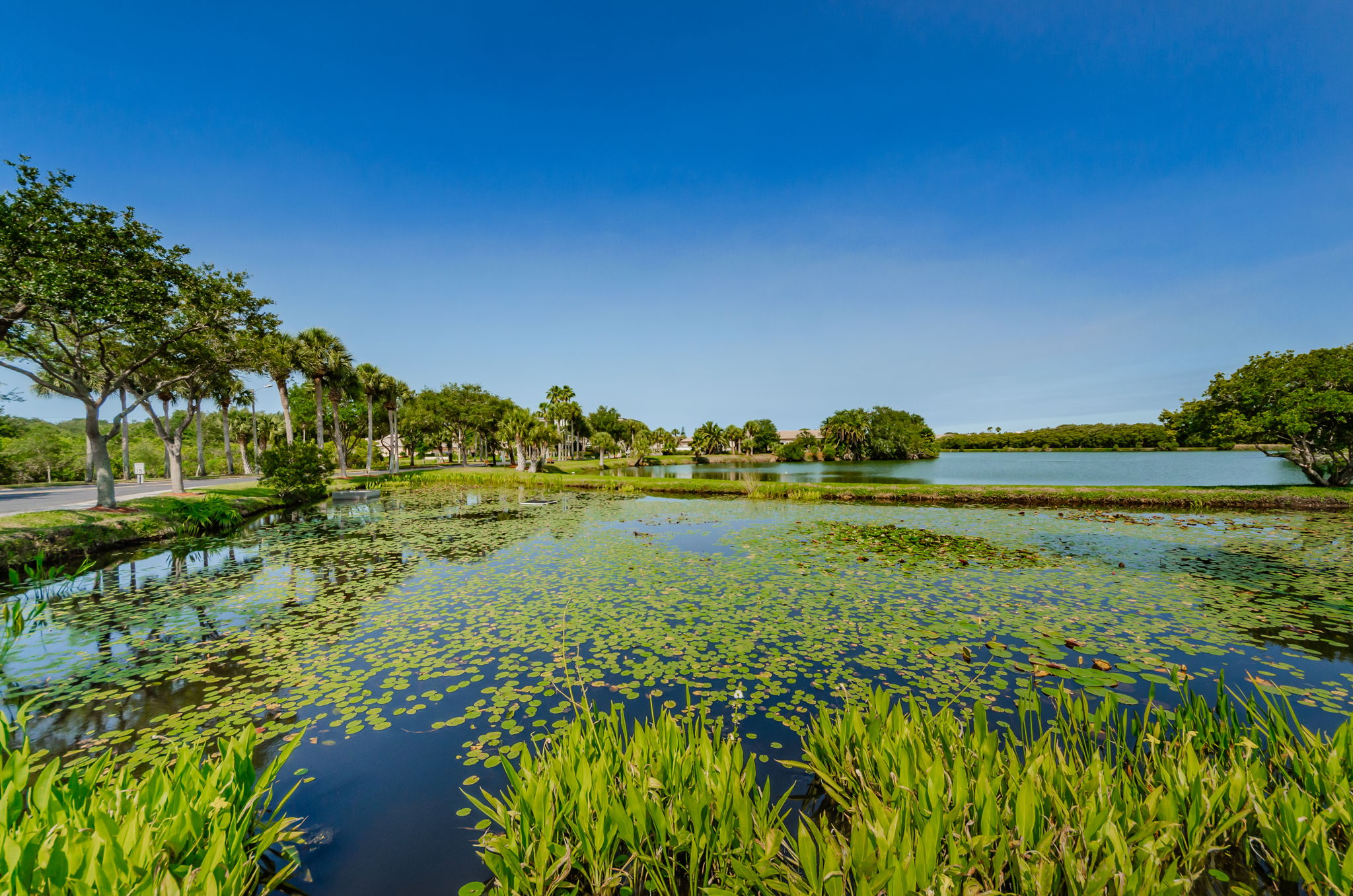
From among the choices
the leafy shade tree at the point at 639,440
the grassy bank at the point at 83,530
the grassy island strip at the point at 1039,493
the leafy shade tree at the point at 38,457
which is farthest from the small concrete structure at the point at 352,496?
the leafy shade tree at the point at 639,440

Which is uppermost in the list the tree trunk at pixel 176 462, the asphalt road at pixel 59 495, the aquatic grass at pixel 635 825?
the tree trunk at pixel 176 462

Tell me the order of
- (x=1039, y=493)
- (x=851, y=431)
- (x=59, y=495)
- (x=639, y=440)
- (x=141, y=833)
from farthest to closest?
1. (x=851, y=431)
2. (x=639, y=440)
3. (x=1039, y=493)
4. (x=59, y=495)
5. (x=141, y=833)

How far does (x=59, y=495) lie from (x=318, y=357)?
1656 cm

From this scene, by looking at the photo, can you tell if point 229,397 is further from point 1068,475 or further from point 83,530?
point 1068,475

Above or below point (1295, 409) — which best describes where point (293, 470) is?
below

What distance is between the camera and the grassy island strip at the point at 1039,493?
64.4ft

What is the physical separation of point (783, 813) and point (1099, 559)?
12.7 metres

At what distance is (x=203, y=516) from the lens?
17234 millimetres

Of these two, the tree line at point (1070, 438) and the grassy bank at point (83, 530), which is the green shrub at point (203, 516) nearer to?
the grassy bank at point (83, 530)

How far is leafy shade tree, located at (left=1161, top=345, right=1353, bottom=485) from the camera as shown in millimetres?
20266

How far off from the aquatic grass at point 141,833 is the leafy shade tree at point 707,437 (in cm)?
8566

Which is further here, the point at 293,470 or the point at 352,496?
the point at 352,496

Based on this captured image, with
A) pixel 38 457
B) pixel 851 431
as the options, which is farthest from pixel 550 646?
pixel 851 431

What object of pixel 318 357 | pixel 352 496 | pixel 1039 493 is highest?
pixel 318 357
